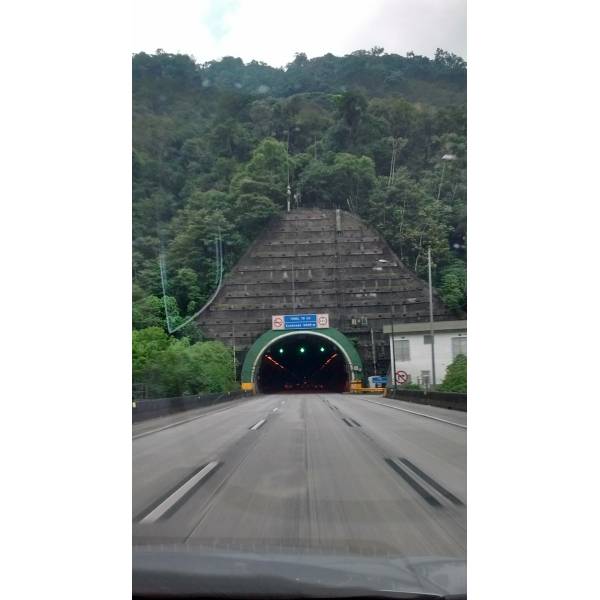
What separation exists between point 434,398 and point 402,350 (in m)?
0.48

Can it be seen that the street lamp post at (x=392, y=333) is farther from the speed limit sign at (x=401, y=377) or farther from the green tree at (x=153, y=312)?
the green tree at (x=153, y=312)

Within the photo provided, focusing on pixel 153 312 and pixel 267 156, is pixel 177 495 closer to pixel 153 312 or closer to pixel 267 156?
pixel 153 312

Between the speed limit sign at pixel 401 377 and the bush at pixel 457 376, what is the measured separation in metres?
0.59

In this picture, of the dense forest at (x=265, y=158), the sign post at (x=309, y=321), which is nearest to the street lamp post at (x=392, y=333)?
the dense forest at (x=265, y=158)

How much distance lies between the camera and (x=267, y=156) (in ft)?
15.0

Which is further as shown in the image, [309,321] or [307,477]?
[309,321]

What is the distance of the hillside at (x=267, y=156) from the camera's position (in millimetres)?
4367

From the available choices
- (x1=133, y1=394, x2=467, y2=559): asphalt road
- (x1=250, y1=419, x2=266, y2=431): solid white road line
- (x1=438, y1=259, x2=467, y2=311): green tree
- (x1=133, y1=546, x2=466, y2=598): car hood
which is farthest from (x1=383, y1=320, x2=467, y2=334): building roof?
(x1=250, y1=419, x2=266, y2=431): solid white road line

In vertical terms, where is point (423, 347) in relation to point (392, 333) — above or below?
below

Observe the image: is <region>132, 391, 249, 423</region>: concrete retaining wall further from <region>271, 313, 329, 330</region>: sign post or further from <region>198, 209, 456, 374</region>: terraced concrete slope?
<region>271, 313, 329, 330</region>: sign post

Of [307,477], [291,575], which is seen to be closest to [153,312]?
[307,477]

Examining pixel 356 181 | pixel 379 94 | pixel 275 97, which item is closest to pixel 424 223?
pixel 356 181

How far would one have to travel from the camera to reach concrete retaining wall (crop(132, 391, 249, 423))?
454cm

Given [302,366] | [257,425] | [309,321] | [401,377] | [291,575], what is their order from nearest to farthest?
[291,575] < [309,321] < [401,377] < [302,366] < [257,425]
